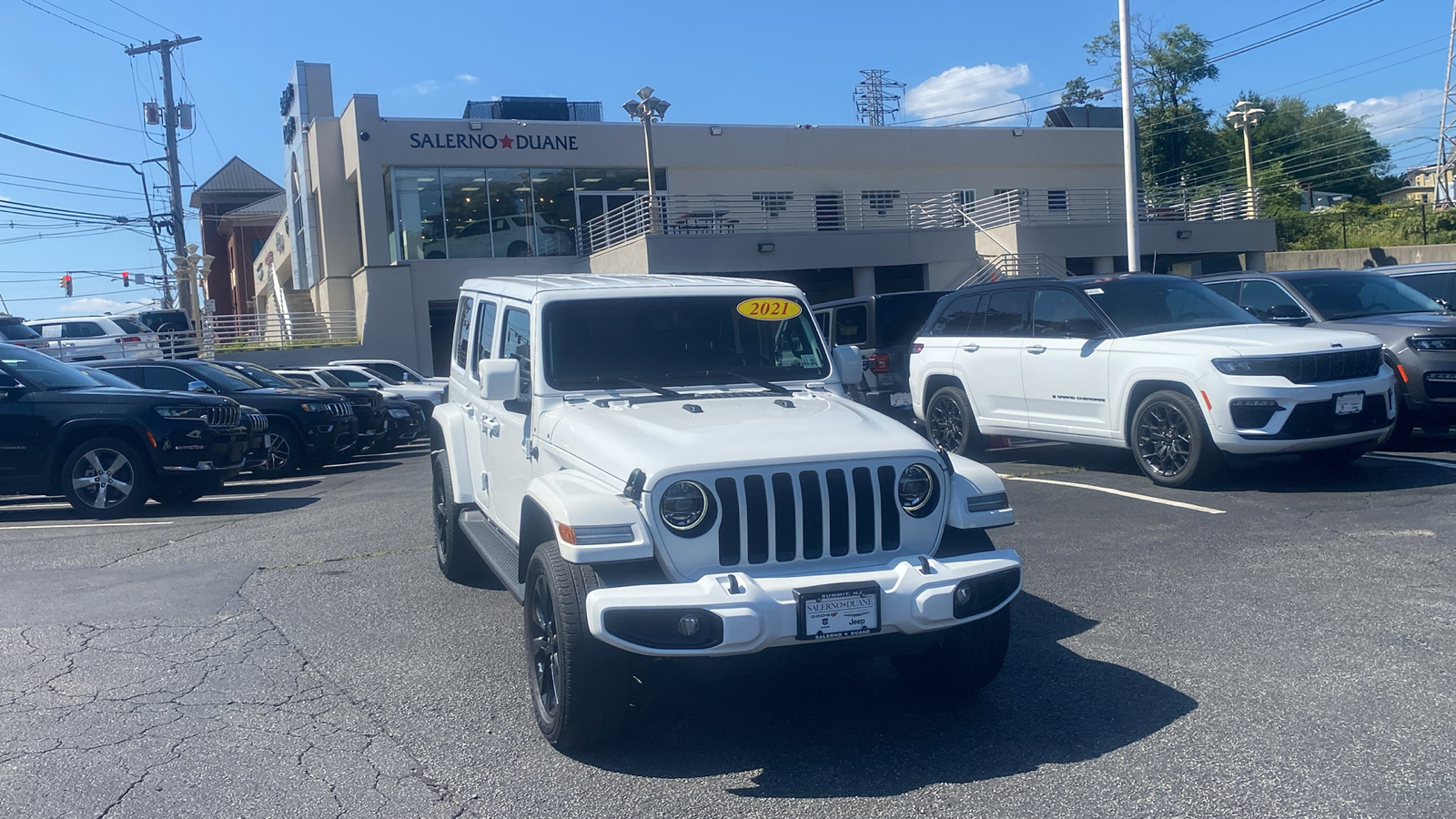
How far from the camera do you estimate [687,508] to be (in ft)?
14.2

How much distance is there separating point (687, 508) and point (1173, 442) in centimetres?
639

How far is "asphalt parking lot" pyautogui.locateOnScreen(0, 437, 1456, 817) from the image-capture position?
410 centimetres

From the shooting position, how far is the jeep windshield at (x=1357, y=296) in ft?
38.3

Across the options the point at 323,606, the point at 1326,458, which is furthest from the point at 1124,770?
the point at 1326,458

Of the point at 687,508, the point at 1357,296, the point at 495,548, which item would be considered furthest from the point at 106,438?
the point at 1357,296

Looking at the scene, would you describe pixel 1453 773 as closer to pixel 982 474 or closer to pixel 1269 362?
pixel 982 474

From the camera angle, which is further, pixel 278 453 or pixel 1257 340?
pixel 278 453

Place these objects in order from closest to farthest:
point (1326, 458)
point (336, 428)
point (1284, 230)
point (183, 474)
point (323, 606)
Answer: point (323, 606), point (1326, 458), point (183, 474), point (336, 428), point (1284, 230)

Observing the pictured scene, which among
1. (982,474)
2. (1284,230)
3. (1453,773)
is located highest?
(1284,230)

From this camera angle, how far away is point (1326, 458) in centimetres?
991

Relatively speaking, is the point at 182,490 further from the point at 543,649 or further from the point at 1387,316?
the point at 1387,316

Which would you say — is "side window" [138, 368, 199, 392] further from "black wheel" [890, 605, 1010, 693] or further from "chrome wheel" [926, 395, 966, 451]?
"black wheel" [890, 605, 1010, 693]

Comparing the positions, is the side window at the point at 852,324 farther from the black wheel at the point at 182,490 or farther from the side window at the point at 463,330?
the side window at the point at 463,330

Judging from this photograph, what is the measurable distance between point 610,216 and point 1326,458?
83.5 ft
